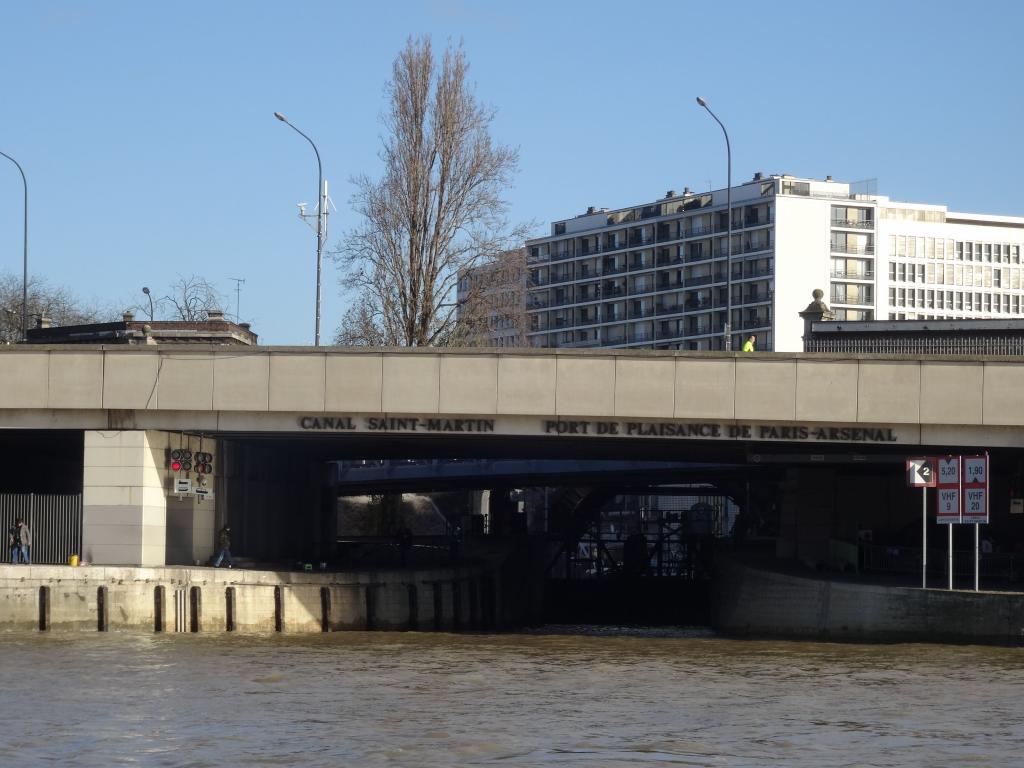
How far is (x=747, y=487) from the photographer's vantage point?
3930 inches

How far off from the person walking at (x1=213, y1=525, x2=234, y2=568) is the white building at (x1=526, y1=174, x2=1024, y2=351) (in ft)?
367

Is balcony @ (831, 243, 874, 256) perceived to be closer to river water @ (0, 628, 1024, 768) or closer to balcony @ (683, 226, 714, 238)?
balcony @ (683, 226, 714, 238)

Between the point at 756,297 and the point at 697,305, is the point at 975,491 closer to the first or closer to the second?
the point at 756,297

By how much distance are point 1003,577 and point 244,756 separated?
116ft

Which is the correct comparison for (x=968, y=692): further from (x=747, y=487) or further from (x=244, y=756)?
(x=747, y=487)

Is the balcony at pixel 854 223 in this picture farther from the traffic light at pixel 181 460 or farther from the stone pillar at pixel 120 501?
the stone pillar at pixel 120 501

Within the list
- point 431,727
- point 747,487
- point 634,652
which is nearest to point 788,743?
point 431,727

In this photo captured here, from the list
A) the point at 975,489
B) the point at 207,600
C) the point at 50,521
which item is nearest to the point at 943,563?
the point at 975,489

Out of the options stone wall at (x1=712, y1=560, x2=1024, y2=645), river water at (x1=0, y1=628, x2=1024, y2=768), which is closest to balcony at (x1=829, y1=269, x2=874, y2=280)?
stone wall at (x1=712, y1=560, x2=1024, y2=645)

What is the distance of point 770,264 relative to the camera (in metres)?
167

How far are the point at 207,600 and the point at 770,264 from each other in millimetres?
124216

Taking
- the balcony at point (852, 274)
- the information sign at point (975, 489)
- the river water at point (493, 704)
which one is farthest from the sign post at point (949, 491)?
the balcony at point (852, 274)

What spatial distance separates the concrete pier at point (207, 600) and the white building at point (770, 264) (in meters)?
112

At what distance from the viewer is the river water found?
25.7 meters
